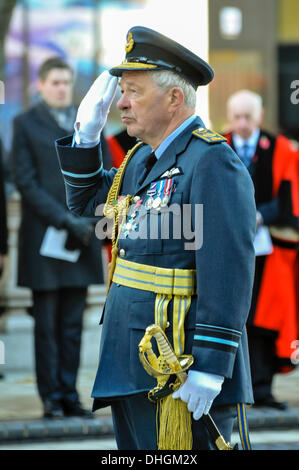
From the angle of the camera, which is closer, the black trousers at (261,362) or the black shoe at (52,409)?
the black shoe at (52,409)

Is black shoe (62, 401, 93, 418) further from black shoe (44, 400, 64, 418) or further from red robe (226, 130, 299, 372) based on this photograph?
red robe (226, 130, 299, 372)

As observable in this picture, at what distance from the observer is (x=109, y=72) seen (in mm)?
3568

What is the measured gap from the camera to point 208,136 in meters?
3.34

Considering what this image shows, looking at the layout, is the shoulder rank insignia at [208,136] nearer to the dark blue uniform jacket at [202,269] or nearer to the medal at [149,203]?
the dark blue uniform jacket at [202,269]

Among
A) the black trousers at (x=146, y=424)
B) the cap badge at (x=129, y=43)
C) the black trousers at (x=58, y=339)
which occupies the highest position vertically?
the cap badge at (x=129, y=43)

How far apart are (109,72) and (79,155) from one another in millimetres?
297

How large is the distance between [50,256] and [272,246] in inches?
57.3

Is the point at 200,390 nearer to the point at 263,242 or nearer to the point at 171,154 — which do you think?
the point at 171,154

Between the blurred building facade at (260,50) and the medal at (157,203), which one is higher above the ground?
the blurred building facade at (260,50)

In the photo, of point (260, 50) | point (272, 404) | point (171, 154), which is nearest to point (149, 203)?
point (171, 154)

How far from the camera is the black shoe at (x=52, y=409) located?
6.17 meters

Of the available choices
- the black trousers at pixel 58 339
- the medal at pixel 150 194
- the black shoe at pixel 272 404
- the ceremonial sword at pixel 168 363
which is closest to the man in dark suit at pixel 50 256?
the black trousers at pixel 58 339

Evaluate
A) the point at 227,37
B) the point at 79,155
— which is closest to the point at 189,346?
the point at 79,155
